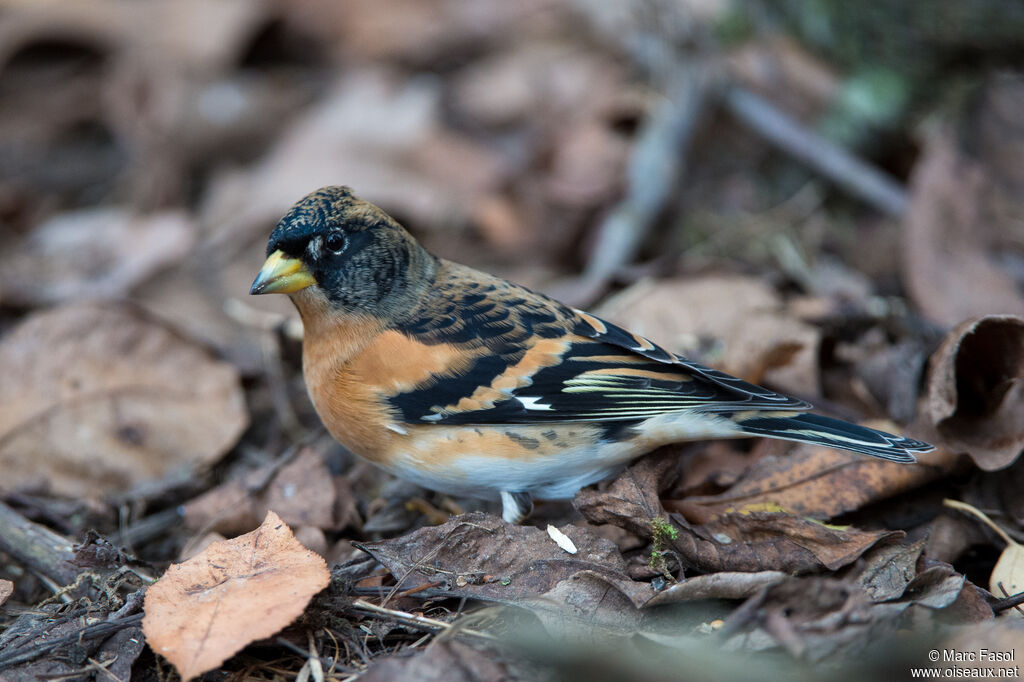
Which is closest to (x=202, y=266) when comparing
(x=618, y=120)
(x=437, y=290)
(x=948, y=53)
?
(x=437, y=290)

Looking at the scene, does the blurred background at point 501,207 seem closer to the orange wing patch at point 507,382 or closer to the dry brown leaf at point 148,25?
the dry brown leaf at point 148,25

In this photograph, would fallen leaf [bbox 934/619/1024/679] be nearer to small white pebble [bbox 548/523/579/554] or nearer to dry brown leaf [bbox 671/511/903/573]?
dry brown leaf [bbox 671/511/903/573]

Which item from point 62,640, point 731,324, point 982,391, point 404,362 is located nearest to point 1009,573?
point 982,391

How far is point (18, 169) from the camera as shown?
7059 millimetres

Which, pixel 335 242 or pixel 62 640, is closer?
pixel 62 640

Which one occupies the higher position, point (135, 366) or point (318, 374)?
point (318, 374)

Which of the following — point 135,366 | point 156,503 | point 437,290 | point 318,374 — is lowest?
point 156,503

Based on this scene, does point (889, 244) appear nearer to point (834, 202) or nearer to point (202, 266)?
point (834, 202)

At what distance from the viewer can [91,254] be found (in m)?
6.06

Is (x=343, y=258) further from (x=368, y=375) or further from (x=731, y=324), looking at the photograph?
(x=731, y=324)

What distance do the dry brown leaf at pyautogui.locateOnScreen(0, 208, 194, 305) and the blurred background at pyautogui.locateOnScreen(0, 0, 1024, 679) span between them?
30mm

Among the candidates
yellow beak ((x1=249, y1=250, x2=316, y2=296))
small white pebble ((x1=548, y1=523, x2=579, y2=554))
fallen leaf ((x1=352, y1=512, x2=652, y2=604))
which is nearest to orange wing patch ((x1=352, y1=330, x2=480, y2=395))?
yellow beak ((x1=249, y1=250, x2=316, y2=296))

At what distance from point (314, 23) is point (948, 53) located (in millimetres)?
5357

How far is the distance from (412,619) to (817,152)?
13.4 feet
